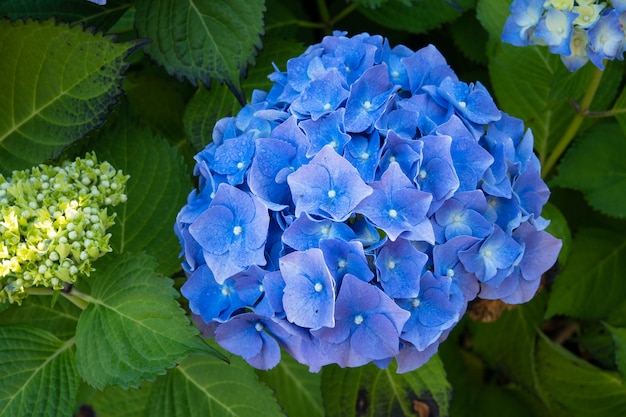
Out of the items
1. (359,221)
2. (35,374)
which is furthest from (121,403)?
(359,221)

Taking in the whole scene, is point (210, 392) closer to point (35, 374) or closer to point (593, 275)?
point (35, 374)

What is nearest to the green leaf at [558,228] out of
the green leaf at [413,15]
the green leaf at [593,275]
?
the green leaf at [593,275]

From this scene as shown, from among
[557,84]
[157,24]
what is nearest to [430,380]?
[557,84]

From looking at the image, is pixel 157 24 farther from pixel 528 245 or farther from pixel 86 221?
pixel 528 245

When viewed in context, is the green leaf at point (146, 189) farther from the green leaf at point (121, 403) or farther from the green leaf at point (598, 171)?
the green leaf at point (598, 171)

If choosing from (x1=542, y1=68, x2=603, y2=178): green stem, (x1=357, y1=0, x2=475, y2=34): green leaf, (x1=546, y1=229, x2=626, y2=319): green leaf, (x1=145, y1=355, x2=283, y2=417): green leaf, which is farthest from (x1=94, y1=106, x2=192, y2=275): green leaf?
(x1=546, y1=229, x2=626, y2=319): green leaf

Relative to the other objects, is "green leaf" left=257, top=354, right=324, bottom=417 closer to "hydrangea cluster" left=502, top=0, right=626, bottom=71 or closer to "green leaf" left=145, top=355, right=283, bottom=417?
"green leaf" left=145, top=355, right=283, bottom=417
